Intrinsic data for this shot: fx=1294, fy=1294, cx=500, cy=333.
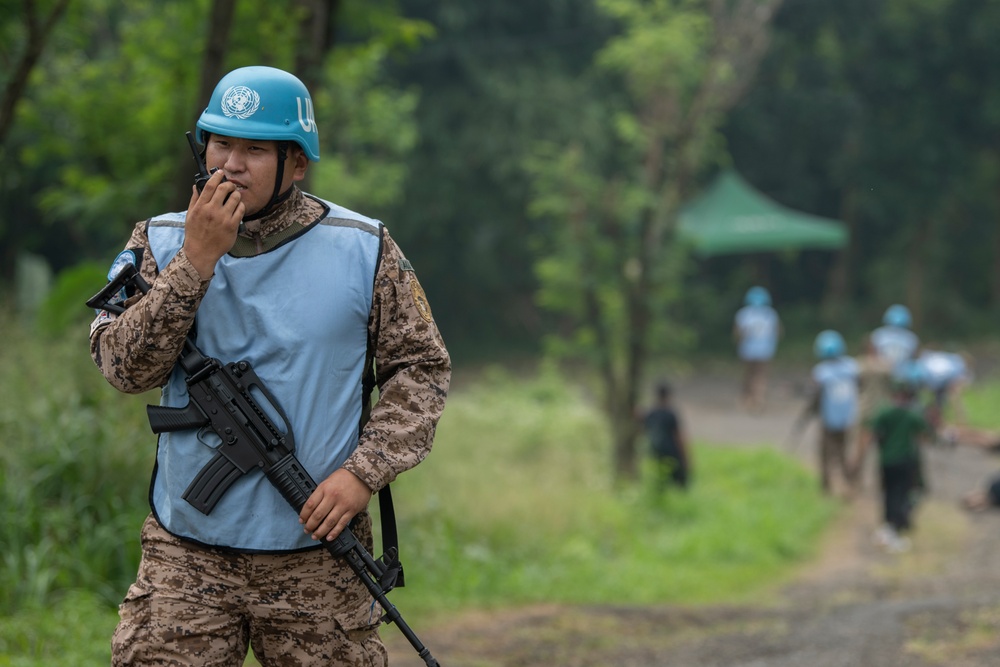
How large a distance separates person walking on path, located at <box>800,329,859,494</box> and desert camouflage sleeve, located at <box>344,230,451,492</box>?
1110 centimetres

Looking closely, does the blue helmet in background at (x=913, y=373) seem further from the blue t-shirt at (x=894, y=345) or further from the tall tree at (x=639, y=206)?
the tall tree at (x=639, y=206)

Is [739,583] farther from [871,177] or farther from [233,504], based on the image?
[871,177]

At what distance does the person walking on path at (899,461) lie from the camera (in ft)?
37.7

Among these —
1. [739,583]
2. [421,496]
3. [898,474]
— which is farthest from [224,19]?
[898,474]

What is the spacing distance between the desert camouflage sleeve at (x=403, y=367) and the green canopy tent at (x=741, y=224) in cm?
2013

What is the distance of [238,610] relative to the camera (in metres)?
3.06

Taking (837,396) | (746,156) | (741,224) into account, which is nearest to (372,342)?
(837,396)

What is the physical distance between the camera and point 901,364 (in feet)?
52.4

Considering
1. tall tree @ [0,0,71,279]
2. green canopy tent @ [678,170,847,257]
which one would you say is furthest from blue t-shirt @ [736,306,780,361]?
tall tree @ [0,0,71,279]

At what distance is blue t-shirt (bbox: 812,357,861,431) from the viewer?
13.6 metres

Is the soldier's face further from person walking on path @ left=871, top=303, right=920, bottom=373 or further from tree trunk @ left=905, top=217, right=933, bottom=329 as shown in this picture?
tree trunk @ left=905, top=217, right=933, bottom=329

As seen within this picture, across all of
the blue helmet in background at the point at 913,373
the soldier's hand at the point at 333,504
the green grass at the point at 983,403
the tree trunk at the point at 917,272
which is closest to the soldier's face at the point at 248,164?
the soldier's hand at the point at 333,504

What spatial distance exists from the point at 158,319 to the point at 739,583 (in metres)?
8.14

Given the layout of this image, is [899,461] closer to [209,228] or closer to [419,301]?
[419,301]
